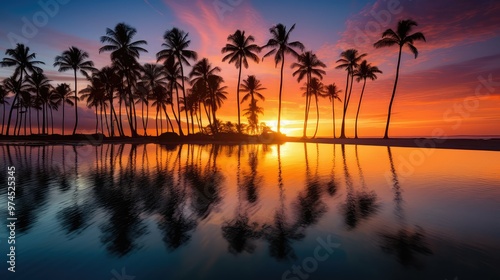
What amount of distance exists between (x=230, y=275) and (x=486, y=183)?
9.97 meters

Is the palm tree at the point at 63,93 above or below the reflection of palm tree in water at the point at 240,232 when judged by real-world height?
above

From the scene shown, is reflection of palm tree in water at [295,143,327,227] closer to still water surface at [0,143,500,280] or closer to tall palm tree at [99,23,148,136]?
still water surface at [0,143,500,280]

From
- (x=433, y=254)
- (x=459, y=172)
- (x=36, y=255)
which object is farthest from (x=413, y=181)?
(x=36, y=255)

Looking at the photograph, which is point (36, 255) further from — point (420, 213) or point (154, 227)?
point (420, 213)

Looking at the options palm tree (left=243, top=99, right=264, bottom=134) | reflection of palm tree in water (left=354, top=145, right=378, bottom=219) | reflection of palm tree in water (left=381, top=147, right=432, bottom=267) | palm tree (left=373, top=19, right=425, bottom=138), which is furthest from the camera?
palm tree (left=243, top=99, right=264, bottom=134)

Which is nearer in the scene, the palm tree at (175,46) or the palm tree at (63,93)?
the palm tree at (175,46)

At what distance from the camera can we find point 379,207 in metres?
6.02

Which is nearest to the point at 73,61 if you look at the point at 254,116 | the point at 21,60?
the point at 21,60

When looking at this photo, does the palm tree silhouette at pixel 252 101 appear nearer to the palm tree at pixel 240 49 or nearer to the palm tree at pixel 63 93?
the palm tree at pixel 240 49

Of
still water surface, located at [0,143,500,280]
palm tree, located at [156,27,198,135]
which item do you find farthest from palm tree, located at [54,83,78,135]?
still water surface, located at [0,143,500,280]

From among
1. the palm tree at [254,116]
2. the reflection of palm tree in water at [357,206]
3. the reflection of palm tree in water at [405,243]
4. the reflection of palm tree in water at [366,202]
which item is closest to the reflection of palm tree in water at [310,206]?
the reflection of palm tree in water at [357,206]

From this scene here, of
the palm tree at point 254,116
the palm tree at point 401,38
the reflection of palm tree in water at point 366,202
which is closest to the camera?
the reflection of palm tree in water at point 366,202

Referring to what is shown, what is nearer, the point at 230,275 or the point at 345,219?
the point at 230,275

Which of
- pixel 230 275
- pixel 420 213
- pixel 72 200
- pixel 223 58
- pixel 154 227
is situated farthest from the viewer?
pixel 223 58
